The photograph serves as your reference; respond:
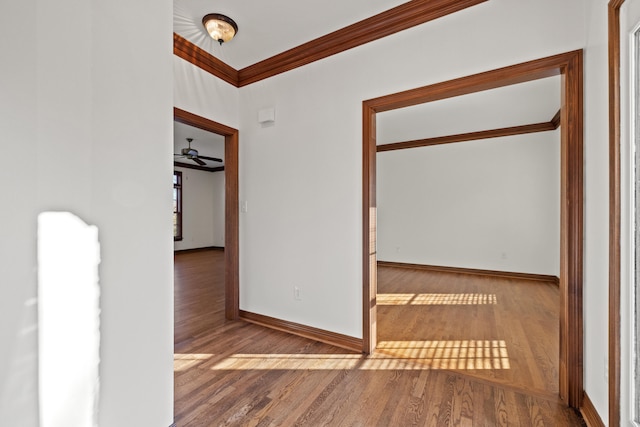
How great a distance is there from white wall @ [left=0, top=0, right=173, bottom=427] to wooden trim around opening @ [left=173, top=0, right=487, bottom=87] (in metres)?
1.40

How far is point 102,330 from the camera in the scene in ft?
3.95

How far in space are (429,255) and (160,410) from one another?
5.40 metres

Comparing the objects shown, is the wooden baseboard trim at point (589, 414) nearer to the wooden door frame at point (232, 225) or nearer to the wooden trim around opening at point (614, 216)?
the wooden trim around opening at point (614, 216)

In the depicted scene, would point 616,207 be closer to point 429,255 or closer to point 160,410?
point 160,410

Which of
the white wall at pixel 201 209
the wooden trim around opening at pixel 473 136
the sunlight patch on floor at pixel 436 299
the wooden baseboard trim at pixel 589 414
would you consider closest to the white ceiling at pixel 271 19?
the wooden baseboard trim at pixel 589 414

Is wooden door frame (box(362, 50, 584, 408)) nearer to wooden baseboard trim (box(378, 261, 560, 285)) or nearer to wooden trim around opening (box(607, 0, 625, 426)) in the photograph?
wooden trim around opening (box(607, 0, 625, 426))

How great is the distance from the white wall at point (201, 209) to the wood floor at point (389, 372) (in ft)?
19.4

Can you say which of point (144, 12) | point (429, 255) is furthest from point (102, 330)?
point (429, 255)

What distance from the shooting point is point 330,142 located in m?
2.59

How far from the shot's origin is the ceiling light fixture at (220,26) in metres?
2.22

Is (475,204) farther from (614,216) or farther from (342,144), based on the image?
(614,216)

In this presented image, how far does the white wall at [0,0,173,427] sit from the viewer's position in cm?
97

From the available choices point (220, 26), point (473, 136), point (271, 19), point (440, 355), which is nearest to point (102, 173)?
point (220, 26)

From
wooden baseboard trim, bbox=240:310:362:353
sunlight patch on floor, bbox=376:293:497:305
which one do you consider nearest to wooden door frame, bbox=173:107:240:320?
wooden baseboard trim, bbox=240:310:362:353
